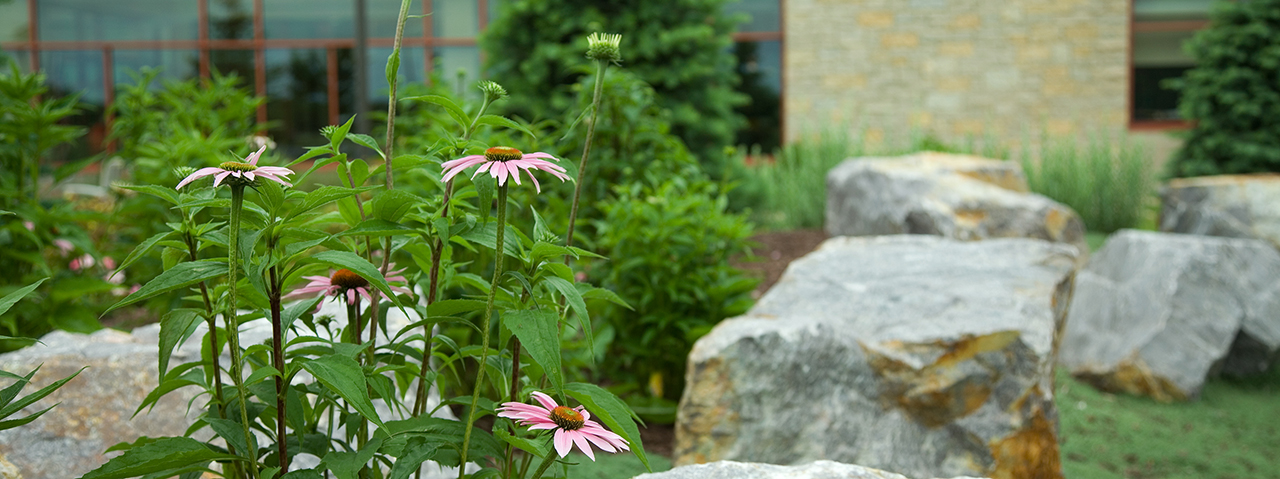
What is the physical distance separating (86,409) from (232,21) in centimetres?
1396

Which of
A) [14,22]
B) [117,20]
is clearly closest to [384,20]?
[117,20]

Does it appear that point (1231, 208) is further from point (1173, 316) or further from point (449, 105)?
point (449, 105)

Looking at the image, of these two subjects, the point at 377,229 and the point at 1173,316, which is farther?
the point at 1173,316

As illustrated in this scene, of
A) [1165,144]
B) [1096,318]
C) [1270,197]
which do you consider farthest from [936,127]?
[1096,318]

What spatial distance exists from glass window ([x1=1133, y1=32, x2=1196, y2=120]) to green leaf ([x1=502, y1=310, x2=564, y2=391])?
1476 cm

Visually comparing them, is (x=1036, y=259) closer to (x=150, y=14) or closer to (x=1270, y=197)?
(x=1270, y=197)

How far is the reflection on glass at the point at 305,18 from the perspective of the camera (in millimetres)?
14188

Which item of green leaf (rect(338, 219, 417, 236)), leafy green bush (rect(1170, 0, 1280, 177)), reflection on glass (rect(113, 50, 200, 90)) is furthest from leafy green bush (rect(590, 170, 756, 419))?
reflection on glass (rect(113, 50, 200, 90))

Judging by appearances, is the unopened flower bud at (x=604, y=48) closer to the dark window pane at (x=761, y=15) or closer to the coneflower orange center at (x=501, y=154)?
the coneflower orange center at (x=501, y=154)

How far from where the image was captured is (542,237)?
1320 millimetres

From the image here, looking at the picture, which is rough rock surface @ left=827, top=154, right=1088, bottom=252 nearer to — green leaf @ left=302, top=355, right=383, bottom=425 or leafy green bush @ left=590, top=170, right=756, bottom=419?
leafy green bush @ left=590, top=170, right=756, bottom=419

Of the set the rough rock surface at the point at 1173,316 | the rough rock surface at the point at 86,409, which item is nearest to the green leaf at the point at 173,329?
the rough rock surface at the point at 86,409

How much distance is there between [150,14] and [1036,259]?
15.0 m

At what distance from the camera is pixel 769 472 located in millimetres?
Result: 1472
